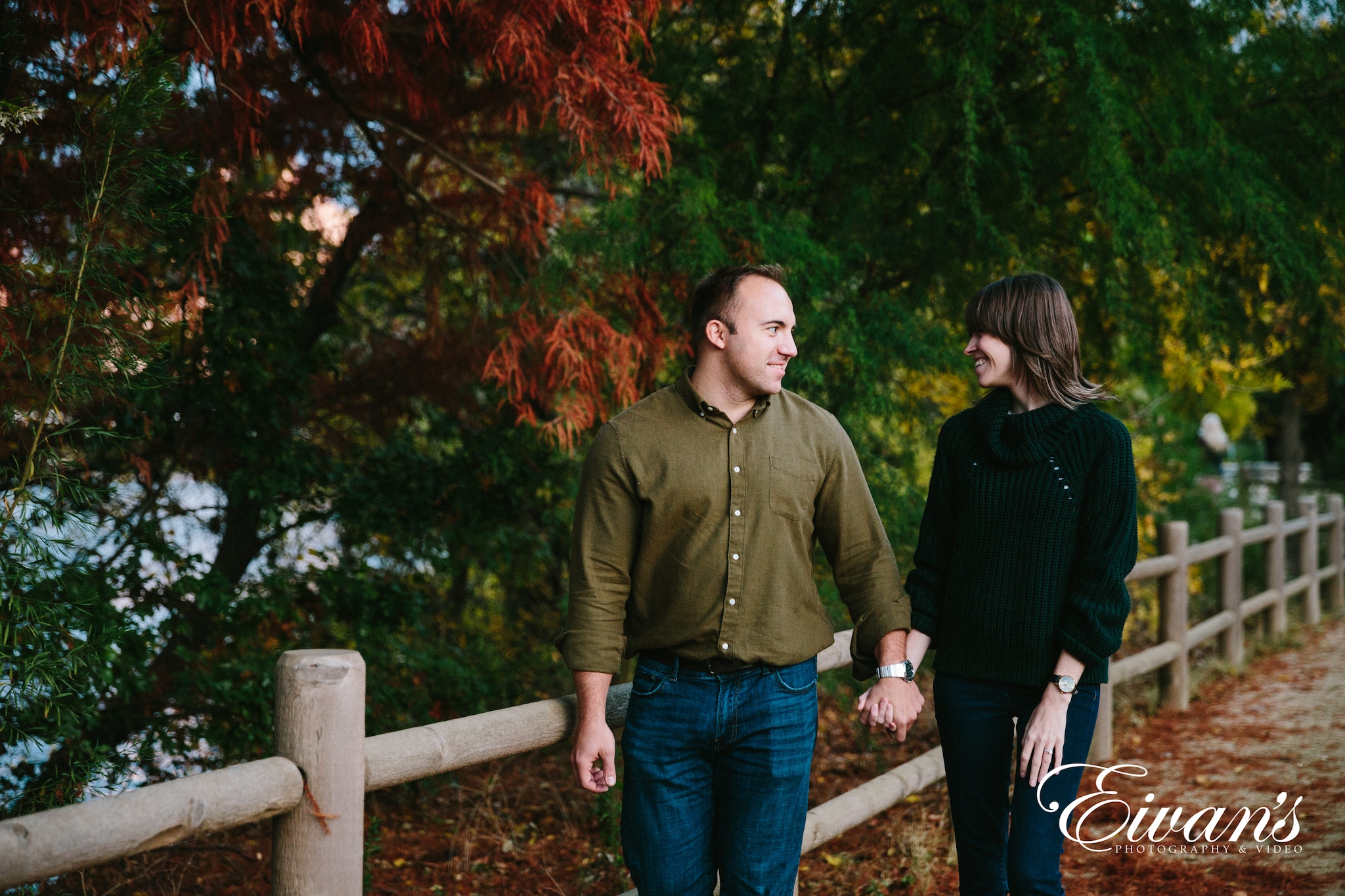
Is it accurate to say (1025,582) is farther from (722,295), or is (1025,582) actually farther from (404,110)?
(404,110)

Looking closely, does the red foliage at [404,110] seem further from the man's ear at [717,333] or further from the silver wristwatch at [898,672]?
the silver wristwatch at [898,672]

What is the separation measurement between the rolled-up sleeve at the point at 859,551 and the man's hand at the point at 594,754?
0.65 meters

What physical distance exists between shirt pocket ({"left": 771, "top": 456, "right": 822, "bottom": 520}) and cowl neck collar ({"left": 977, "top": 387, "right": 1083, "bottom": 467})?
42 centimetres

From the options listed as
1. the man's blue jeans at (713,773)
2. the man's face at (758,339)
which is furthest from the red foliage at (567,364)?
the man's blue jeans at (713,773)

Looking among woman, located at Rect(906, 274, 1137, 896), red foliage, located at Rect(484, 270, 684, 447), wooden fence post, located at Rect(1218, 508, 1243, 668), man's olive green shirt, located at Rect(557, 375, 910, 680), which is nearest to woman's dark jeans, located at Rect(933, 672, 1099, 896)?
woman, located at Rect(906, 274, 1137, 896)

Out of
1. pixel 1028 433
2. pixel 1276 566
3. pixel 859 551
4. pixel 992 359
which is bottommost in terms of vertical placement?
pixel 1276 566

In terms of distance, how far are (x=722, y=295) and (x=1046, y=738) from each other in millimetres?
1207

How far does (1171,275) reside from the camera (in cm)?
449

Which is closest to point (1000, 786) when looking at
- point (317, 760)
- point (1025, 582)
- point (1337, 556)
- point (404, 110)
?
point (1025, 582)

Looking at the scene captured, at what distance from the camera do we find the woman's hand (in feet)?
7.69

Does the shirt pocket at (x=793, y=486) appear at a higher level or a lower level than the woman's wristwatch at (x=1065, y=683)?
A: higher

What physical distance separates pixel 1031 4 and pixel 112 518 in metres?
4.67

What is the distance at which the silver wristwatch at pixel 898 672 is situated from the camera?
245cm

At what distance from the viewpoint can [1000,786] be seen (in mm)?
2525
